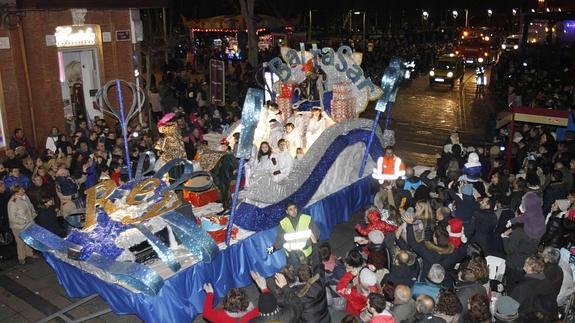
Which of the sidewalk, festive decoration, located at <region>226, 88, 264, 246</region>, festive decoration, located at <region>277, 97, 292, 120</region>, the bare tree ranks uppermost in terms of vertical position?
the bare tree

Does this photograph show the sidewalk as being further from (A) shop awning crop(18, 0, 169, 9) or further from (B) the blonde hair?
(A) shop awning crop(18, 0, 169, 9)

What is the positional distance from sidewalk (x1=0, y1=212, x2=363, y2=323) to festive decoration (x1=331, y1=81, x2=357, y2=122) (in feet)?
9.94

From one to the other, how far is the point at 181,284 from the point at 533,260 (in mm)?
4081

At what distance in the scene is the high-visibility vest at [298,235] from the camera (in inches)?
270

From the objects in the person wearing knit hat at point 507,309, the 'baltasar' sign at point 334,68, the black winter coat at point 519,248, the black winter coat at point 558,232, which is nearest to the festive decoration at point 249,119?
the person wearing knit hat at point 507,309

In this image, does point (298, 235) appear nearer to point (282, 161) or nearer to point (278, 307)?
point (278, 307)

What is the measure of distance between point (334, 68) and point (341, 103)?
3.59 ft

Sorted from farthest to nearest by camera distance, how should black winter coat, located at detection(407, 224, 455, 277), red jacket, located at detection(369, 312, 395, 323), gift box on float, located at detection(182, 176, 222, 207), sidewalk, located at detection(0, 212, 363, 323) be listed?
gift box on float, located at detection(182, 176, 222, 207) < sidewalk, located at detection(0, 212, 363, 323) < black winter coat, located at detection(407, 224, 455, 277) < red jacket, located at detection(369, 312, 395, 323)

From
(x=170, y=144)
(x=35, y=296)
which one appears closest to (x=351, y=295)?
(x=170, y=144)

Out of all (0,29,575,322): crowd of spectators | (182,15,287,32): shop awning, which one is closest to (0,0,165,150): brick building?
(0,29,575,322): crowd of spectators

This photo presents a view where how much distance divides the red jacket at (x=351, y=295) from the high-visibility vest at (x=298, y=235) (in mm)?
687

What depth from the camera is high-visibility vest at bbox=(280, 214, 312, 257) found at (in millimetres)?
6852

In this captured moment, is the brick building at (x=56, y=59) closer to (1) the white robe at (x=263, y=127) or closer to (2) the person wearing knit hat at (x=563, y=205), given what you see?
(1) the white robe at (x=263, y=127)

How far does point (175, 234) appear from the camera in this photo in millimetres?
7066
